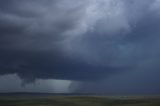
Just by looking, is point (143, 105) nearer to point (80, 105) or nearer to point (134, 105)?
point (134, 105)

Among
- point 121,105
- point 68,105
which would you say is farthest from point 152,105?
point 68,105

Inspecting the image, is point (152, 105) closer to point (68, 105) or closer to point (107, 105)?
point (107, 105)

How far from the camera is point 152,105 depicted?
11450 cm

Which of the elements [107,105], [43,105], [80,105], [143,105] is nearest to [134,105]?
[143,105]

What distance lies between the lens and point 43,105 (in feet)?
407

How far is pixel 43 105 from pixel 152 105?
44845mm

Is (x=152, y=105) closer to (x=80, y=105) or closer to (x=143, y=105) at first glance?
(x=143, y=105)

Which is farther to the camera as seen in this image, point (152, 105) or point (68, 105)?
point (68, 105)

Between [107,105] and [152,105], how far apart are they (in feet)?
61.7

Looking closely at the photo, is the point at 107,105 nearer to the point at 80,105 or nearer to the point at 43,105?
the point at 80,105

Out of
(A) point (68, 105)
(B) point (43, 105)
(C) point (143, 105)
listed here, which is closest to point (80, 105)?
(A) point (68, 105)

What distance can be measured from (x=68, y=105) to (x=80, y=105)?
18.2 feet

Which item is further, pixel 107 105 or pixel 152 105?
pixel 107 105

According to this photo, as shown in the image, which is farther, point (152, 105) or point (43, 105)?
point (43, 105)
